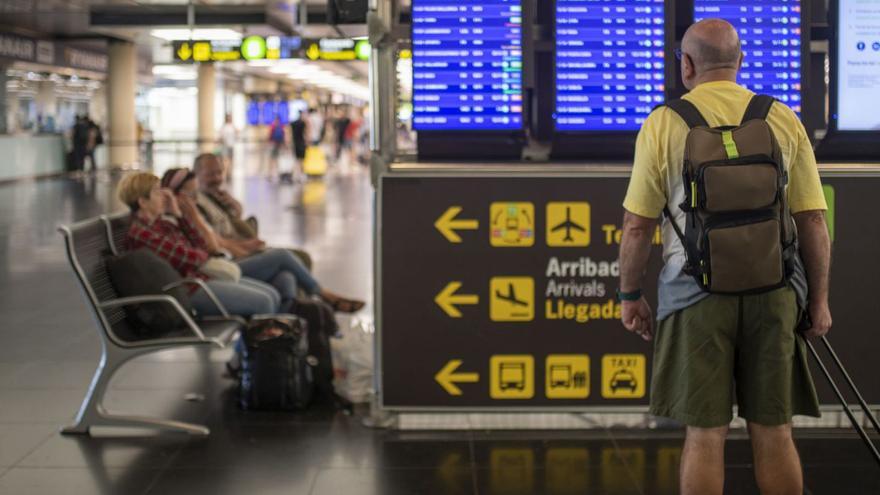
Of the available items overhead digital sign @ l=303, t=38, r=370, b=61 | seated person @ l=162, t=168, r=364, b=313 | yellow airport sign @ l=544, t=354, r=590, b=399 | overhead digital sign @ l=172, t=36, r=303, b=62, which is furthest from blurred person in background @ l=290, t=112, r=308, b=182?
yellow airport sign @ l=544, t=354, r=590, b=399

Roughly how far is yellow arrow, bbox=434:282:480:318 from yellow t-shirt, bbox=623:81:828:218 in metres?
1.82

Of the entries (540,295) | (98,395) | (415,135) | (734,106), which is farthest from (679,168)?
(98,395)

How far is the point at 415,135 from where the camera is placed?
538 centimetres

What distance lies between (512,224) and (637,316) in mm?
1643

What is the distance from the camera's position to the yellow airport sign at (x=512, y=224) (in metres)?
5.09

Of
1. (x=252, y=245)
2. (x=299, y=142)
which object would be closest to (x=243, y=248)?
(x=252, y=245)

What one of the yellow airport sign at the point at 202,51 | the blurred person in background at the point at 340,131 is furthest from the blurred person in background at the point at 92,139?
the yellow airport sign at the point at 202,51

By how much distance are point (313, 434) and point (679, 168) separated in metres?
2.47

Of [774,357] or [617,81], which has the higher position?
[617,81]

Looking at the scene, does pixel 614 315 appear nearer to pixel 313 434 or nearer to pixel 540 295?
pixel 540 295

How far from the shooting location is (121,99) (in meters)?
31.8

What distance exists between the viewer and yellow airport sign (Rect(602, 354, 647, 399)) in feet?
17.0

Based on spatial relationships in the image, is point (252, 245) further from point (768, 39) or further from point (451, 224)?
point (768, 39)

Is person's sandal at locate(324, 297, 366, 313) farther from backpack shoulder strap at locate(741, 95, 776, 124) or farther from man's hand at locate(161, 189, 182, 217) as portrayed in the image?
backpack shoulder strap at locate(741, 95, 776, 124)
